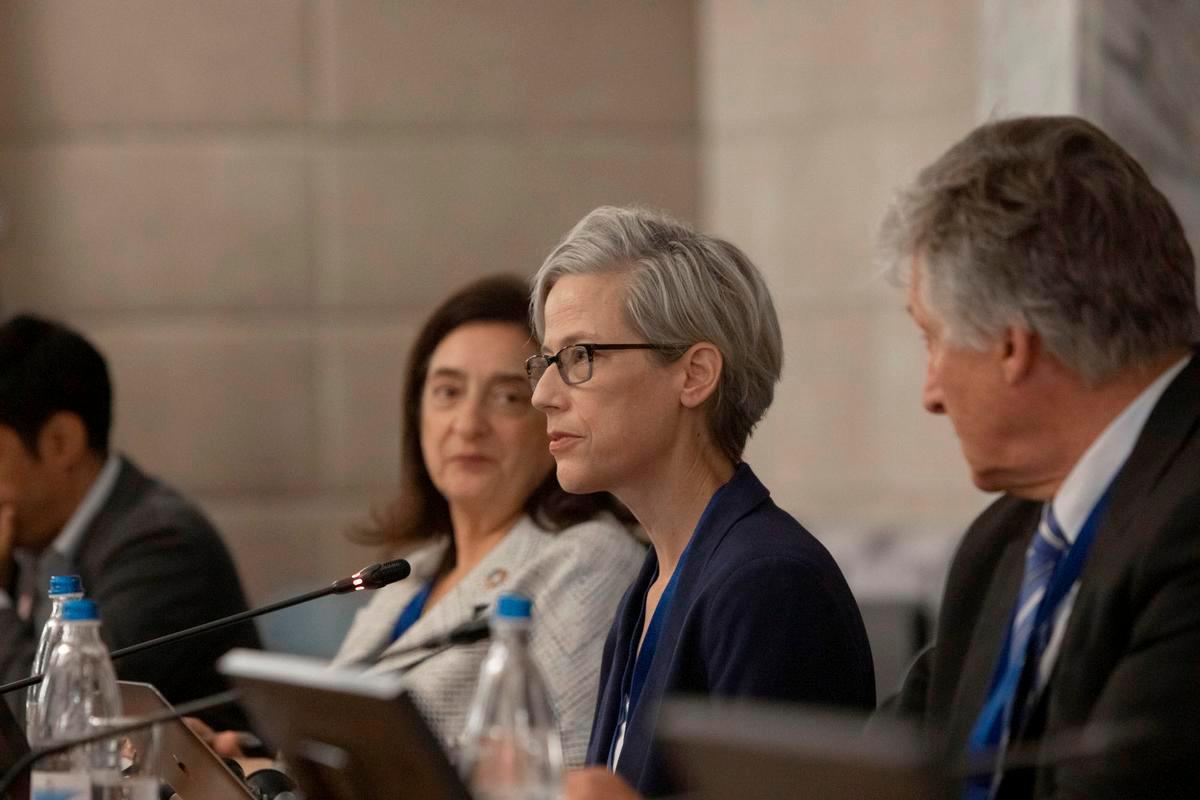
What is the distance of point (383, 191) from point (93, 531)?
2.43 meters

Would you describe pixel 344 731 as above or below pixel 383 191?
below

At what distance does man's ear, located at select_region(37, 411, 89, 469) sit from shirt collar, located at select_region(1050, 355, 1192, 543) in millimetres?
2233

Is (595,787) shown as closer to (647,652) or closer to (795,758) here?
(795,758)

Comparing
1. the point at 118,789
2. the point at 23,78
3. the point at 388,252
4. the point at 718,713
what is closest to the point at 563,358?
the point at 118,789

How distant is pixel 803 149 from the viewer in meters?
5.54

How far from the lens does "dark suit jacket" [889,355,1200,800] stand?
1.45 metres

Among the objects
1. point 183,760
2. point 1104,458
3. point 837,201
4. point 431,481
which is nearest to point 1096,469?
point 1104,458

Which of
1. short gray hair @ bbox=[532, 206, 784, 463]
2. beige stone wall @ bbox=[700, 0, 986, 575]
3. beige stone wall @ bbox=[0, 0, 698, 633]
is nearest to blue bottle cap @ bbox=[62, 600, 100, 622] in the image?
short gray hair @ bbox=[532, 206, 784, 463]

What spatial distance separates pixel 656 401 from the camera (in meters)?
2.21

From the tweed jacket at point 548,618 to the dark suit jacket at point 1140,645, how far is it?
94 cm

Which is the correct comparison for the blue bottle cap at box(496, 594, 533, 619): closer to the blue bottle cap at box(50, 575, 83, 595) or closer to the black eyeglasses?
the black eyeglasses

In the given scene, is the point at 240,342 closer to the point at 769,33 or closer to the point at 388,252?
the point at 388,252

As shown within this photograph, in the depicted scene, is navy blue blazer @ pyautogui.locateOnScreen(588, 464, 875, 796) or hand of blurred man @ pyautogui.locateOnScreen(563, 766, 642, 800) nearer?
hand of blurred man @ pyautogui.locateOnScreen(563, 766, 642, 800)

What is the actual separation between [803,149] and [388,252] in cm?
140
